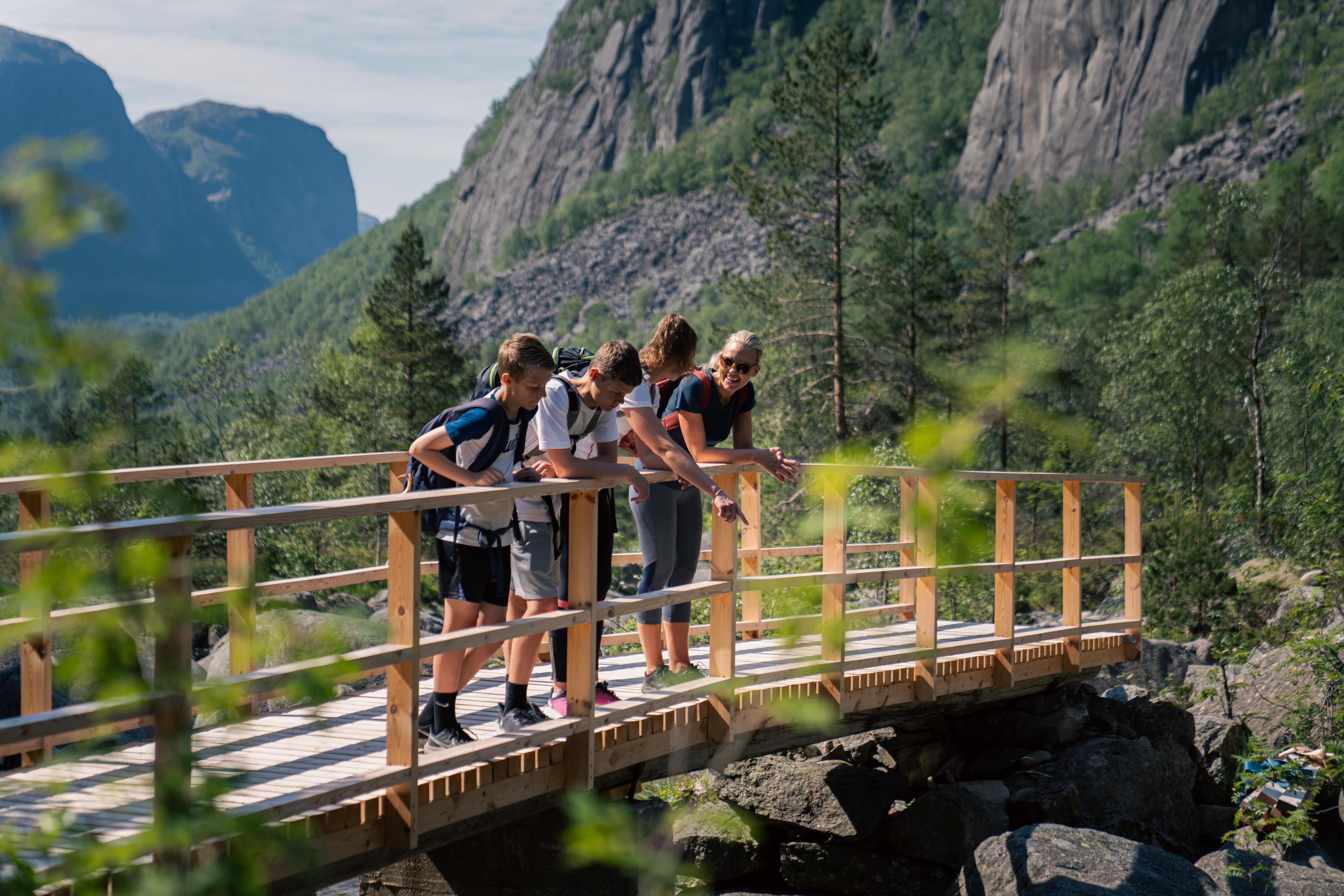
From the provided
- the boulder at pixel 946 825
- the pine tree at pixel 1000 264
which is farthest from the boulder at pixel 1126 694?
the pine tree at pixel 1000 264

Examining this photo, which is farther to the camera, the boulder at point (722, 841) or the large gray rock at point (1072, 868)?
the boulder at point (722, 841)

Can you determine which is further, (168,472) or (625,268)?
(625,268)

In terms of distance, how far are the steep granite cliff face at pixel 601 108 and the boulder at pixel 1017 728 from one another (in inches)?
5675

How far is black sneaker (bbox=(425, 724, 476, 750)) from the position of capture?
4.13 m

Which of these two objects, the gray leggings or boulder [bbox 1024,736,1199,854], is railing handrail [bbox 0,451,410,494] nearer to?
the gray leggings

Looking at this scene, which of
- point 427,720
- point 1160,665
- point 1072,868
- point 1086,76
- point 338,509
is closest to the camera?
point 338,509

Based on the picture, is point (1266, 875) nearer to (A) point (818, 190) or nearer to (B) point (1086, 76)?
(A) point (818, 190)

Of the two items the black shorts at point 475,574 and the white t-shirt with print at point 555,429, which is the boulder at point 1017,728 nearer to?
the white t-shirt with print at point 555,429

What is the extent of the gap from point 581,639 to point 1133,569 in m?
5.50

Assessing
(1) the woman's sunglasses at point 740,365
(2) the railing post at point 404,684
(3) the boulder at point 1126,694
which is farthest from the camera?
(3) the boulder at point 1126,694

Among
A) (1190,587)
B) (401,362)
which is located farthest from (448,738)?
(401,362)

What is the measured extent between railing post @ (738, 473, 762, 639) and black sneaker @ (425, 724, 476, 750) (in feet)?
7.58

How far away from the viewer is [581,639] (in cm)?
435

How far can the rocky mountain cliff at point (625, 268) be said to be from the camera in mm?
120188
